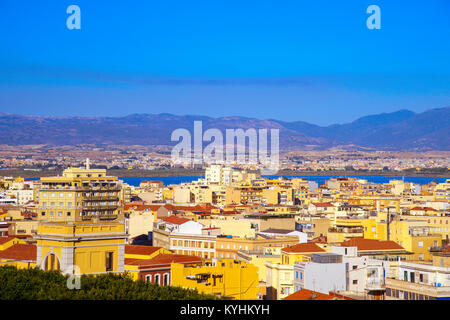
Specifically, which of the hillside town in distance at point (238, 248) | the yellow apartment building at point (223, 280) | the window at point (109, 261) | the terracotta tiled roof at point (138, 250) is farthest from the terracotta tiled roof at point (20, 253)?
the yellow apartment building at point (223, 280)

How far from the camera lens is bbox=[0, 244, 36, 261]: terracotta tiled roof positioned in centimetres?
2863

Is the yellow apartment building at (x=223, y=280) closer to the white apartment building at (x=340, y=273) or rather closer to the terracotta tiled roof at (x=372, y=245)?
the white apartment building at (x=340, y=273)

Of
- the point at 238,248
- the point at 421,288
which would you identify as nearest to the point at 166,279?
the point at 421,288

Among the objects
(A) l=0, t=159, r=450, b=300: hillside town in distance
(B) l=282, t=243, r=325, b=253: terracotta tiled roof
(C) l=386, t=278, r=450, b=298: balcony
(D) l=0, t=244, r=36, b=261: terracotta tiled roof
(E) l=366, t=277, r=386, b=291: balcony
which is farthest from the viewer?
(D) l=0, t=244, r=36, b=261: terracotta tiled roof

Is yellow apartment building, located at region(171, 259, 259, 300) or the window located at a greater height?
the window

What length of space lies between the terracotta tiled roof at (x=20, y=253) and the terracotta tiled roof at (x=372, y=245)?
32.5 feet

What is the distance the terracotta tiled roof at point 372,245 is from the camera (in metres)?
29.5

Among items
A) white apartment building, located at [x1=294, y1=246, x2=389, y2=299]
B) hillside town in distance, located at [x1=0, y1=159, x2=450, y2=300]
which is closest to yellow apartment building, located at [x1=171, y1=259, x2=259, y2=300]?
hillside town in distance, located at [x1=0, y1=159, x2=450, y2=300]

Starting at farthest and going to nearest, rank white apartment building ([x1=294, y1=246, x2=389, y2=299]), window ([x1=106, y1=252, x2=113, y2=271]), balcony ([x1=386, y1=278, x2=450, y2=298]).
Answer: window ([x1=106, y1=252, x2=113, y2=271])
white apartment building ([x1=294, y1=246, x2=389, y2=299])
balcony ([x1=386, y1=278, x2=450, y2=298])

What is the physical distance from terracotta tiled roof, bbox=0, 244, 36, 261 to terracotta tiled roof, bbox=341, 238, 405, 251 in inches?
389

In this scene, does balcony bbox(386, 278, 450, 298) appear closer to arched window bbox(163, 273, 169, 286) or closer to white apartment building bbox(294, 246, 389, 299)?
white apartment building bbox(294, 246, 389, 299)

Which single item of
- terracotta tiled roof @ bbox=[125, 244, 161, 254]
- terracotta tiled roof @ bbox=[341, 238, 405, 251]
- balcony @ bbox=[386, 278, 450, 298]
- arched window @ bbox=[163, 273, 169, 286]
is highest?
terracotta tiled roof @ bbox=[341, 238, 405, 251]
